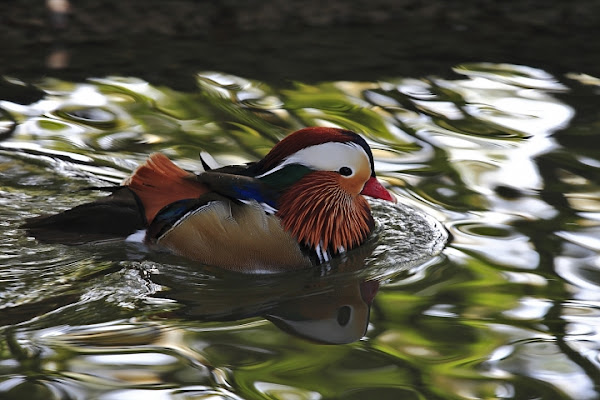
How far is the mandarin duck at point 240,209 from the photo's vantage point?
4312 millimetres

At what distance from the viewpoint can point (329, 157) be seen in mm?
4461

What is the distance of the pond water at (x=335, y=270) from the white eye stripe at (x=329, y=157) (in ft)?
1.54

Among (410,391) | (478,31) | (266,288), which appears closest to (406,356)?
(410,391)

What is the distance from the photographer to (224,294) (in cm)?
414

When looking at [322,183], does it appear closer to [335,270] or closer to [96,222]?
[335,270]

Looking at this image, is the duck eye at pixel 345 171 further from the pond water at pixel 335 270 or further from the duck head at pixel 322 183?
the pond water at pixel 335 270

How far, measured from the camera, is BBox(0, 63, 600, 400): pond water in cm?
351

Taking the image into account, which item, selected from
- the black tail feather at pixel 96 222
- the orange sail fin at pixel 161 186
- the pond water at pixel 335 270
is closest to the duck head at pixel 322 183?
the pond water at pixel 335 270

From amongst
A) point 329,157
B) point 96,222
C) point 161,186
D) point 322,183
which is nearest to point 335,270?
point 322,183

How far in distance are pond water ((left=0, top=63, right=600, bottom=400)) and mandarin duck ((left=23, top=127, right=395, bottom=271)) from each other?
91 mm

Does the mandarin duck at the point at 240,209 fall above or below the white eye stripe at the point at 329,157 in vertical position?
below

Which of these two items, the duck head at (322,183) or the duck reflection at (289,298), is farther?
the duck head at (322,183)

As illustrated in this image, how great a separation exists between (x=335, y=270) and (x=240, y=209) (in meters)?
0.54

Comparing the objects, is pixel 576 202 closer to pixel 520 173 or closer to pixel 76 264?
pixel 520 173
